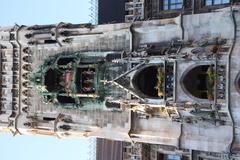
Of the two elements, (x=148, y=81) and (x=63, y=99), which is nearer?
(x=148, y=81)

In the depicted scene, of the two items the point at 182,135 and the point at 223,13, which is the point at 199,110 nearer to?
the point at 182,135

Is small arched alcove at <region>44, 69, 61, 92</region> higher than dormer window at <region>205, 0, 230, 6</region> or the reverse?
the reverse

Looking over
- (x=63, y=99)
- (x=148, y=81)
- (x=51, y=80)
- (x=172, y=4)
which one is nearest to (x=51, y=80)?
(x=51, y=80)

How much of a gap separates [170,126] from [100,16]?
17517mm

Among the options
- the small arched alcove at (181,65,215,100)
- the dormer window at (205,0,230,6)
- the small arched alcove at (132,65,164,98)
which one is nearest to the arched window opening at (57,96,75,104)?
the small arched alcove at (132,65,164,98)

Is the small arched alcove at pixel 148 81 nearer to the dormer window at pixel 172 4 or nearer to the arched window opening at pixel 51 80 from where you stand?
the arched window opening at pixel 51 80

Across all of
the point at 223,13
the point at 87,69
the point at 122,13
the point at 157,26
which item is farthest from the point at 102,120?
the point at 122,13

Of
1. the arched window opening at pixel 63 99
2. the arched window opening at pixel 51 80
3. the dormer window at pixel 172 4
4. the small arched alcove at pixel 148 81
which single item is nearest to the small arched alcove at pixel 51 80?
the arched window opening at pixel 51 80

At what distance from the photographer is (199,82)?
114 feet

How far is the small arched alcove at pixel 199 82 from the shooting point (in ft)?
108

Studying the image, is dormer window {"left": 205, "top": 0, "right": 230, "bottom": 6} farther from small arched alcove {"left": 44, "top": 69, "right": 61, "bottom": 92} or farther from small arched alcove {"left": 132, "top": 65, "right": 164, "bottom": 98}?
small arched alcove {"left": 44, "top": 69, "right": 61, "bottom": 92}

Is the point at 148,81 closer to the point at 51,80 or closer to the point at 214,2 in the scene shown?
the point at 51,80

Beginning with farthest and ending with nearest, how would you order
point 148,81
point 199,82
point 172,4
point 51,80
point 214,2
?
point 172,4
point 214,2
point 51,80
point 148,81
point 199,82

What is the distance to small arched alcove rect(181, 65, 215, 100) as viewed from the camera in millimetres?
32969
